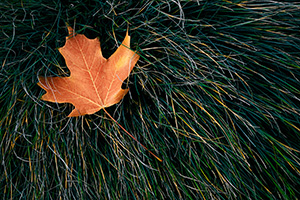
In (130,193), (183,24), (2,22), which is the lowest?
(130,193)

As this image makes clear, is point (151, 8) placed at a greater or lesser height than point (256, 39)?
greater

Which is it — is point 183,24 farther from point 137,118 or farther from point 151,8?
point 137,118

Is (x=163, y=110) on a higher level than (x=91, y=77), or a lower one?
lower

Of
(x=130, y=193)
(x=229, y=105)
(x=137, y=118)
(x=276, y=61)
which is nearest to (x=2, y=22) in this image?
(x=137, y=118)
